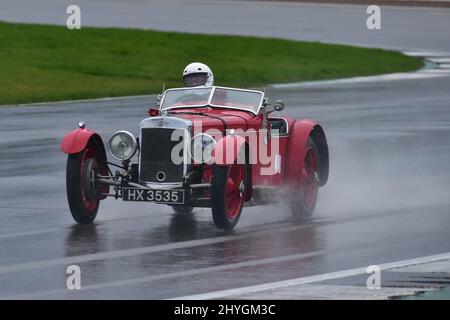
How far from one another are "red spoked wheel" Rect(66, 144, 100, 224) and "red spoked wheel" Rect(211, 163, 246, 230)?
1.44m

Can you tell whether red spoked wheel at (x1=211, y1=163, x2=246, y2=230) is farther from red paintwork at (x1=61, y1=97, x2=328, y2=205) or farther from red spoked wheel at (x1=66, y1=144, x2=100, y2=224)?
red spoked wheel at (x1=66, y1=144, x2=100, y2=224)

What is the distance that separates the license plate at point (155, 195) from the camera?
46.7ft

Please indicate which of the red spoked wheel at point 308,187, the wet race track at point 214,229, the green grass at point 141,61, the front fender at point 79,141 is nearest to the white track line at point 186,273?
the wet race track at point 214,229

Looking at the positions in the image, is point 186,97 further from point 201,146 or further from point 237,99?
point 201,146

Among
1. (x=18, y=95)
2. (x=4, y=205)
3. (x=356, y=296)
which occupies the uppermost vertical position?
(x=18, y=95)

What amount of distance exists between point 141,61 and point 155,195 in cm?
2314

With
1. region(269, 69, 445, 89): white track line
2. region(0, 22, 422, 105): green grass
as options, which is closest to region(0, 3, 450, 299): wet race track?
region(0, 22, 422, 105): green grass

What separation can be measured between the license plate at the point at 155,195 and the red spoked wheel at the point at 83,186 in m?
0.55

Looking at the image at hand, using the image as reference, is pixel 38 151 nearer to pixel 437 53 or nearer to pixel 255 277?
pixel 255 277

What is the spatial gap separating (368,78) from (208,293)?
25025 mm

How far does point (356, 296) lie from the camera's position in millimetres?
10750

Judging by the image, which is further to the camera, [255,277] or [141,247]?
[141,247]

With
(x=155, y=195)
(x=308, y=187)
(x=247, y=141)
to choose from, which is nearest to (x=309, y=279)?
(x=155, y=195)

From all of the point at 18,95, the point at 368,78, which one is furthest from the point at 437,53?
the point at 18,95
